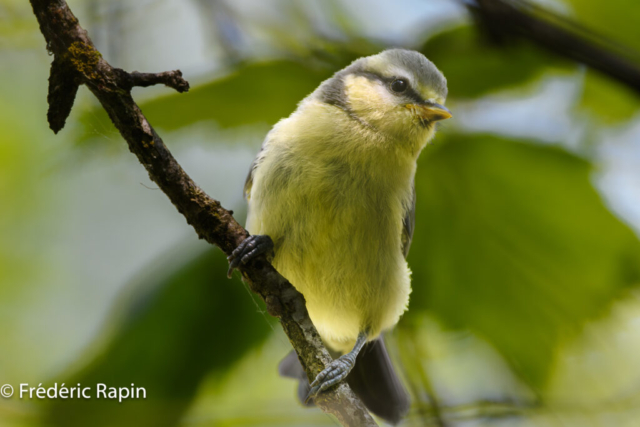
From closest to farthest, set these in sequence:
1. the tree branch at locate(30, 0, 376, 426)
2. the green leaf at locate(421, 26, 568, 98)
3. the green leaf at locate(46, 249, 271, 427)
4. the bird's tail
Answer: the tree branch at locate(30, 0, 376, 426), the green leaf at locate(46, 249, 271, 427), the green leaf at locate(421, 26, 568, 98), the bird's tail

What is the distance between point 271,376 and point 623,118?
1.62 m

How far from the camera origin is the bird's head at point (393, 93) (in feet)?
6.26

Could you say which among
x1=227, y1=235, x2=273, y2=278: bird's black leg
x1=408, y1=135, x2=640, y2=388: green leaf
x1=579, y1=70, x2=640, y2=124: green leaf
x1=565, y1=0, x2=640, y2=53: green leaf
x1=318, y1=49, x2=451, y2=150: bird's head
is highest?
x1=318, y1=49, x2=451, y2=150: bird's head

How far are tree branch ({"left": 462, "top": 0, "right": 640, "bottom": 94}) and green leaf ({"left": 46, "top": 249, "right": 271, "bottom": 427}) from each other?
1.09 meters

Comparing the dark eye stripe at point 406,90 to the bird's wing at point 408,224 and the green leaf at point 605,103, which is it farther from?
the green leaf at point 605,103

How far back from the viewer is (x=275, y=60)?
5.76 ft

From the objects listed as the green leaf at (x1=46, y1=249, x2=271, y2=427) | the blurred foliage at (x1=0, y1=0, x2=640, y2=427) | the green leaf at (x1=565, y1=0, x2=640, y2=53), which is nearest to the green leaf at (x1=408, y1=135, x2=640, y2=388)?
the blurred foliage at (x1=0, y1=0, x2=640, y2=427)

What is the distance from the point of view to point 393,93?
2.07 meters

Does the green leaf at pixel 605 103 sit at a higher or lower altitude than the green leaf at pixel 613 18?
lower

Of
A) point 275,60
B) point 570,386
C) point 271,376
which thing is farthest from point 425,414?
point 275,60

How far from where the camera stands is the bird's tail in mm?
2217

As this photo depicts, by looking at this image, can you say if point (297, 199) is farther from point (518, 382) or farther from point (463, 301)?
point (518, 382)

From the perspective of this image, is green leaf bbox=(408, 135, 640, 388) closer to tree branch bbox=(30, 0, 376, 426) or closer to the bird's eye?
the bird's eye

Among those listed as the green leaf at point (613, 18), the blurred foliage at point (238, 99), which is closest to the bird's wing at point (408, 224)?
the blurred foliage at point (238, 99)
